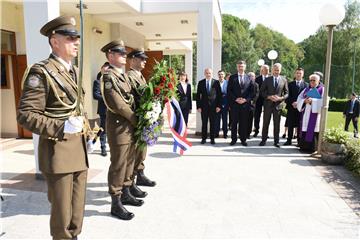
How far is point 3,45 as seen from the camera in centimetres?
759

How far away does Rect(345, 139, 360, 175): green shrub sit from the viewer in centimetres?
536

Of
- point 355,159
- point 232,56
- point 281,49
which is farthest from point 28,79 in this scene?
point 281,49

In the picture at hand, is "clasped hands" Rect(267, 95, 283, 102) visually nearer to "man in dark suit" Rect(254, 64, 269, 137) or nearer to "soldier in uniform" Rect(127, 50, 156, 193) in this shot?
"man in dark suit" Rect(254, 64, 269, 137)

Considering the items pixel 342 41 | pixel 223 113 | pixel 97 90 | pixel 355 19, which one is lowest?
pixel 223 113

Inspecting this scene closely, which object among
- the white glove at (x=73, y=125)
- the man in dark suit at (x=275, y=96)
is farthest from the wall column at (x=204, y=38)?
the white glove at (x=73, y=125)

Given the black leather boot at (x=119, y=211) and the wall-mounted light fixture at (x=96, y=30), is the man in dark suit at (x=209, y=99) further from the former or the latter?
the black leather boot at (x=119, y=211)

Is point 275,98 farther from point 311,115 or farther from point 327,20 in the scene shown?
point 327,20

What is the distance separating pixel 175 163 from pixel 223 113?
3147 mm

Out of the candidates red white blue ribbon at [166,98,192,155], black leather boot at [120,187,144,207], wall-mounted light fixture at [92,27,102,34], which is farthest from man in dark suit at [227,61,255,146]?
wall-mounted light fixture at [92,27,102,34]

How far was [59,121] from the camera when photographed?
229 cm

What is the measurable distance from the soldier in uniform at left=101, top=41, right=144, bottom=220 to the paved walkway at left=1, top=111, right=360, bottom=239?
32 centimetres

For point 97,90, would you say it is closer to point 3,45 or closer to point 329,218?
point 3,45

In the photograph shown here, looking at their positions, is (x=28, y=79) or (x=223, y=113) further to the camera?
(x=223, y=113)

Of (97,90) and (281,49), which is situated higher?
(281,49)
